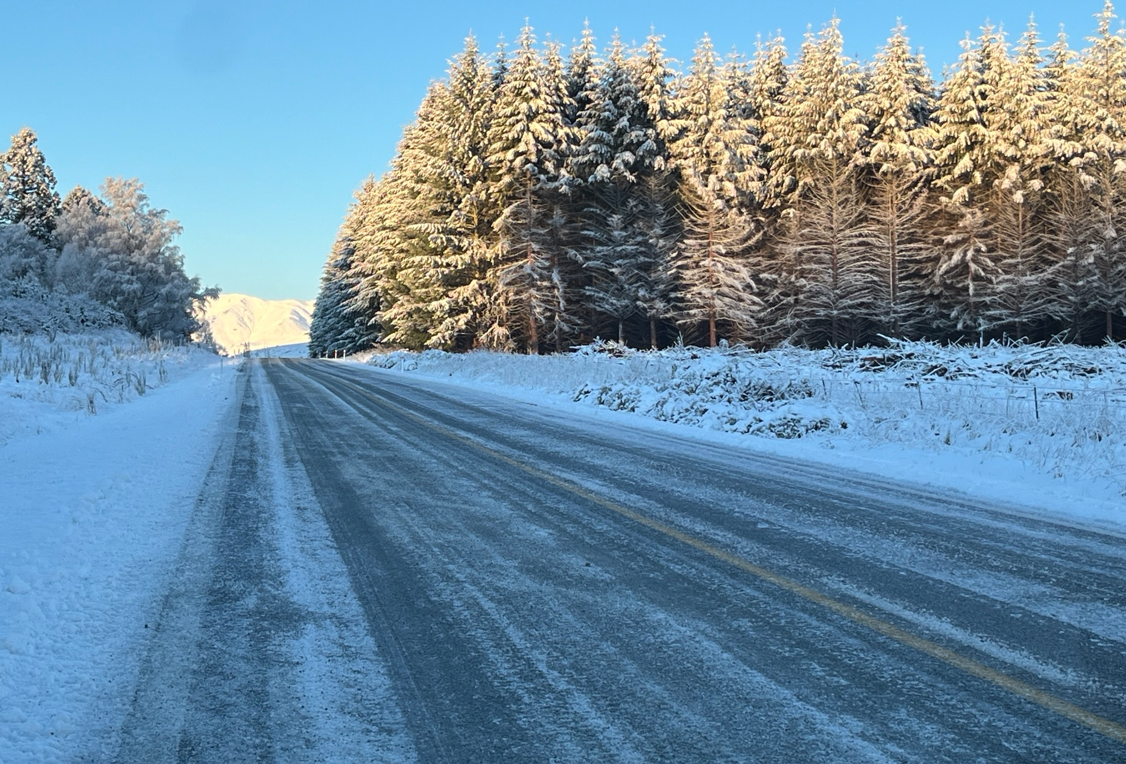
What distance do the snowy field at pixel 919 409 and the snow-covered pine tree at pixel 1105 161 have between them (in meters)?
13.3

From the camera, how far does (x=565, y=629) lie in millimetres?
3529

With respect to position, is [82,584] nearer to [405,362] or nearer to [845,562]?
[845,562]

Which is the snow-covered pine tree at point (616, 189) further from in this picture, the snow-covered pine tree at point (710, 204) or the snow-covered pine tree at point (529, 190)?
the snow-covered pine tree at point (710, 204)

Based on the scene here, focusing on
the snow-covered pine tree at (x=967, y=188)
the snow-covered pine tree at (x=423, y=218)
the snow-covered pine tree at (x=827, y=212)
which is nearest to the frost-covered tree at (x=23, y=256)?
the snow-covered pine tree at (x=423, y=218)

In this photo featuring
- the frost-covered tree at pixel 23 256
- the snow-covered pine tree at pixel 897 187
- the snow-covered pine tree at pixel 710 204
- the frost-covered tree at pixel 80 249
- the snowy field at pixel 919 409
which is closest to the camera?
the snowy field at pixel 919 409

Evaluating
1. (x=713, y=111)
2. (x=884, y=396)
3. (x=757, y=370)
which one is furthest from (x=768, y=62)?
(x=884, y=396)

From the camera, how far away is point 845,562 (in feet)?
15.2

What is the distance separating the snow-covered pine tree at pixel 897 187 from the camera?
32.2 m

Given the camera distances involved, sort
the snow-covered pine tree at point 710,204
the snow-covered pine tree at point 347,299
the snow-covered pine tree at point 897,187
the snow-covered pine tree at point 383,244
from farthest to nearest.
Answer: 1. the snow-covered pine tree at point 347,299
2. the snow-covered pine tree at point 383,244
3. the snow-covered pine tree at point 897,187
4. the snow-covered pine tree at point 710,204

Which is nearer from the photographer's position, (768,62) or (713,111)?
(713,111)

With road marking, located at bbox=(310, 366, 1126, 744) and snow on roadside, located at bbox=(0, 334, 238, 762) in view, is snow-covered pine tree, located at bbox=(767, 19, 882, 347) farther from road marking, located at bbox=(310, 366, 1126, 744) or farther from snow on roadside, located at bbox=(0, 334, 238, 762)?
road marking, located at bbox=(310, 366, 1126, 744)

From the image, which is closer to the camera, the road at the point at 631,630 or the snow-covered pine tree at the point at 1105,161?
the road at the point at 631,630

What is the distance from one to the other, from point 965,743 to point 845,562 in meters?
2.20

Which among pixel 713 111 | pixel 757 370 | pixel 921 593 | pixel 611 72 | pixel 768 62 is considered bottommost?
pixel 921 593
